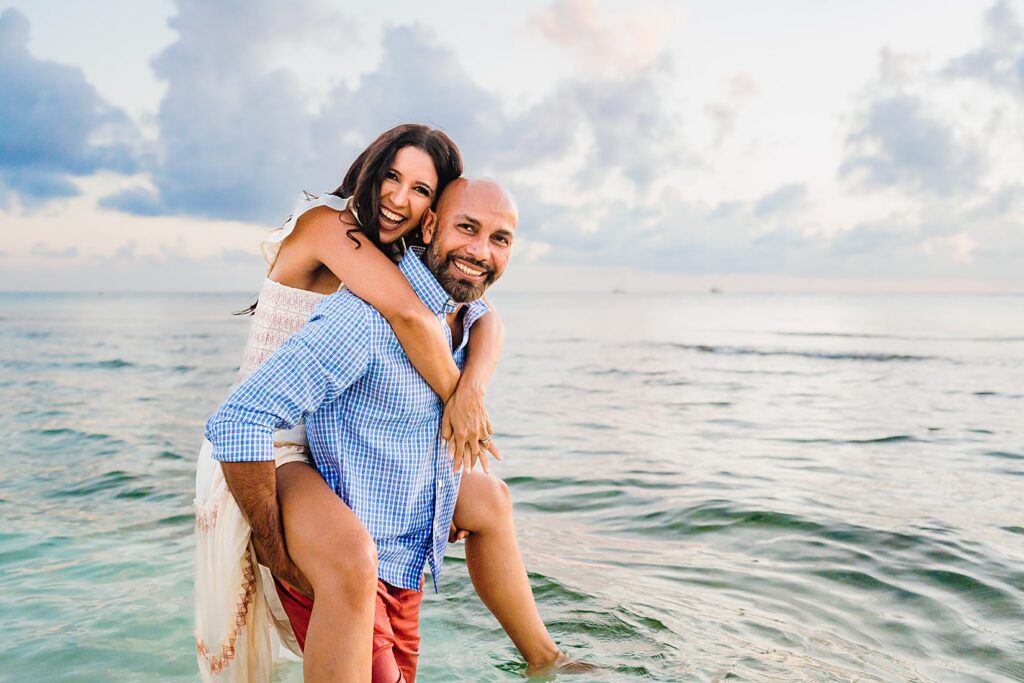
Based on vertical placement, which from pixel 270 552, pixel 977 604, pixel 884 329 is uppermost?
pixel 884 329

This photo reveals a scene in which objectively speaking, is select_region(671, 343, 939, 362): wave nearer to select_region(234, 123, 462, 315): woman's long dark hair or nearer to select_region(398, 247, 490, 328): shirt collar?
select_region(234, 123, 462, 315): woman's long dark hair

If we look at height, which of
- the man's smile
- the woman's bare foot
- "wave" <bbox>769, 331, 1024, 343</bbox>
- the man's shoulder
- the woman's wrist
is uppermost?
"wave" <bbox>769, 331, 1024, 343</bbox>

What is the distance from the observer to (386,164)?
344cm

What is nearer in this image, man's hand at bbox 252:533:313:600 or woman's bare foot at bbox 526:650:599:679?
man's hand at bbox 252:533:313:600

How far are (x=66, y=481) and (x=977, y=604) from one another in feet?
26.2

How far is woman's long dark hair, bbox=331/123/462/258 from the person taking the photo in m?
3.45

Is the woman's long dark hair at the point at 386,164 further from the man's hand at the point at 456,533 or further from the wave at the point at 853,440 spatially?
the wave at the point at 853,440

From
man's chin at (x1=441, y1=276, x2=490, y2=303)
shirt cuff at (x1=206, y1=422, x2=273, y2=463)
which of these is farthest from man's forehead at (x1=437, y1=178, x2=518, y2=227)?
shirt cuff at (x1=206, y1=422, x2=273, y2=463)

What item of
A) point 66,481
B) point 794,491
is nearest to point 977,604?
point 794,491

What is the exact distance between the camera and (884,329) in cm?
4078

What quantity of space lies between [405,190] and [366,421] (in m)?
1.02

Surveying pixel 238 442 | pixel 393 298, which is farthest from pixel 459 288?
pixel 238 442

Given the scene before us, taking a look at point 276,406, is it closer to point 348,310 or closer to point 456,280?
point 348,310

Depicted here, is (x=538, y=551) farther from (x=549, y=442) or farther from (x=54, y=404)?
(x=54, y=404)
